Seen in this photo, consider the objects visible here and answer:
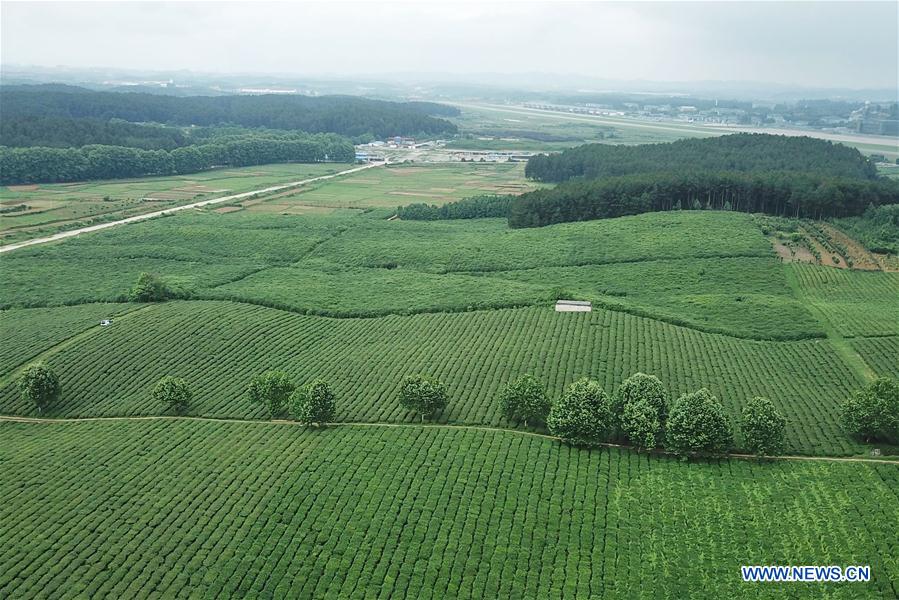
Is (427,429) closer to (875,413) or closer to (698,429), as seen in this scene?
(698,429)

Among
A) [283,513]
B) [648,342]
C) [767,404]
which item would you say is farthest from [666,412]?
[283,513]

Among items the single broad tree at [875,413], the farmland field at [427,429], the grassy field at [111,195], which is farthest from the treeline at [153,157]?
the single broad tree at [875,413]

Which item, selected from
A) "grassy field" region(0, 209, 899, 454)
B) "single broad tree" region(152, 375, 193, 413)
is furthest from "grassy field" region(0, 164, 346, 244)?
"single broad tree" region(152, 375, 193, 413)

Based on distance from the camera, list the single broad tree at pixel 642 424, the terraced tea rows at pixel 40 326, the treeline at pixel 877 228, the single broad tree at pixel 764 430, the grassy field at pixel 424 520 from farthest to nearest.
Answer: the treeline at pixel 877 228
the terraced tea rows at pixel 40 326
the single broad tree at pixel 642 424
the single broad tree at pixel 764 430
the grassy field at pixel 424 520

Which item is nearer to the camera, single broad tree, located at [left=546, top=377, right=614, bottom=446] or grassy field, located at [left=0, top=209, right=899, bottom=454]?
single broad tree, located at [left=546, top=377, right=614, bottom=446]

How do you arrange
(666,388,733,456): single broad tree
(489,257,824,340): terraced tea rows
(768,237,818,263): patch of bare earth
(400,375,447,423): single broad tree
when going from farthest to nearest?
(768,237,818,263): patch of bare earth
(489,257,824,340): terraced tea rows
(400,375,447,423): single broad tree
(666,388,733,456): single broad tree

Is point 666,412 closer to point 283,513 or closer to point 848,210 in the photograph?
point 283,513

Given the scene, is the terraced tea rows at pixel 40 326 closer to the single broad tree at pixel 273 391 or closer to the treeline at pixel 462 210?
the single broad tree at pixel 273 391

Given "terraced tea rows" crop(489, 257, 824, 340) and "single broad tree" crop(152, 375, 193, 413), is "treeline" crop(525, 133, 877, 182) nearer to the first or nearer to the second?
"terraced tea rows" crop(489, 257, 824, 340)
